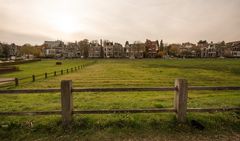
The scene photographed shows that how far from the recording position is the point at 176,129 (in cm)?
497

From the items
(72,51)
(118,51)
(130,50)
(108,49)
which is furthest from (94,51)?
(130,50)

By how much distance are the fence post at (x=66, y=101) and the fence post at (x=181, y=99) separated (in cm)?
320

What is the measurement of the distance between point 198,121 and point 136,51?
140 m

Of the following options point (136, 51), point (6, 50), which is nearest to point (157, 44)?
point (136, 51)

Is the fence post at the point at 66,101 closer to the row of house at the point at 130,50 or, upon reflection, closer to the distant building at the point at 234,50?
the row of house at the point at 130,50

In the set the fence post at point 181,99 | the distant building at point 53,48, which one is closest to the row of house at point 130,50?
the distant building at point 53,48

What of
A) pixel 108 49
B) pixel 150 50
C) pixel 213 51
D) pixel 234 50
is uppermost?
pixel 108 49

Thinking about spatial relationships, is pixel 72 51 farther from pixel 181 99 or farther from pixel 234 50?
pixel 181 99

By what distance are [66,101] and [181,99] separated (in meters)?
3.41

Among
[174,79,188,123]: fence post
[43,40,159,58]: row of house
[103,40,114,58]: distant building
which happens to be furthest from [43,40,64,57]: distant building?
[174,79,188,123]: fence post

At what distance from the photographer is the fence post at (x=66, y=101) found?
503 centimetres

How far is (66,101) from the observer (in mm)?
5078

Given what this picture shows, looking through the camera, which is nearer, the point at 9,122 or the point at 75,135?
the point at 75,135

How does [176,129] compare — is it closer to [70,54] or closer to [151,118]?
[151,118]
